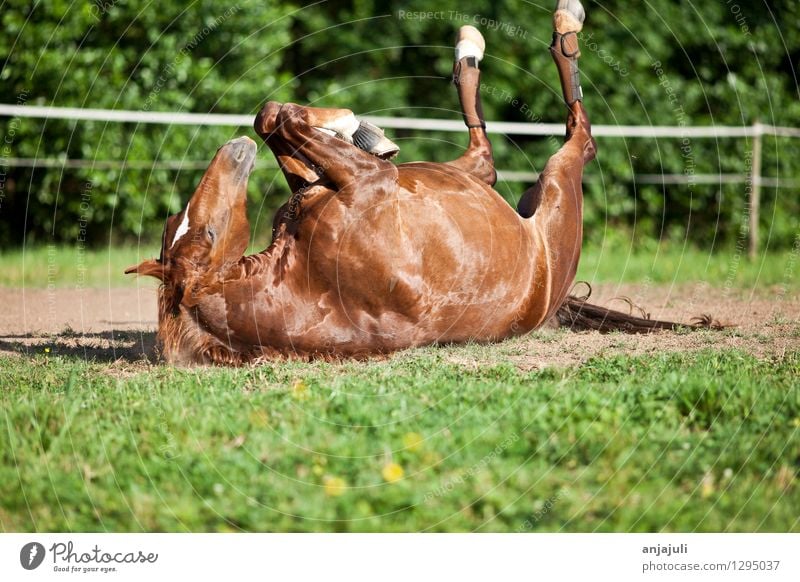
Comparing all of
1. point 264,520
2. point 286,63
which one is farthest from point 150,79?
point 264,520

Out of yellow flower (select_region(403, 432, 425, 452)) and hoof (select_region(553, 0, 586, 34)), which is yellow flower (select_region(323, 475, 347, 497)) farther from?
hoof (select_region(553, 0, 586, 34))

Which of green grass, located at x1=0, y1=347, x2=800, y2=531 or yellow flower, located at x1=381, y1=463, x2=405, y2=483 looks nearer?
green grass, located at x1=0, y1=347, x2=800, y2=531

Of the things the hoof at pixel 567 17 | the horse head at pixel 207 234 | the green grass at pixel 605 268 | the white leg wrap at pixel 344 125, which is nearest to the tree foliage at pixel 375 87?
the green grass at pixel 605 268

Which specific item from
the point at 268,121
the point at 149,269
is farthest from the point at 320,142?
the point at 149,269

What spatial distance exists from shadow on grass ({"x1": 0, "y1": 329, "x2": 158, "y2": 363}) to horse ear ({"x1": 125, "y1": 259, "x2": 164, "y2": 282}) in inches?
30.9

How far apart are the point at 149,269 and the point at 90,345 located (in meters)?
1.67

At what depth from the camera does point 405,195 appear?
439 cm

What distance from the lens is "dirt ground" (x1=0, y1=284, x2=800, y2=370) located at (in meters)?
4.86

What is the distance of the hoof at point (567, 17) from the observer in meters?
5.79

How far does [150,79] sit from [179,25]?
0.78 metres

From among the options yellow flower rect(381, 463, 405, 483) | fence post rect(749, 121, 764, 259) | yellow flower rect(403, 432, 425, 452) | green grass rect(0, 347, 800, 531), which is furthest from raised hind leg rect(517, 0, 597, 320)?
fence post rect(749, 121, 764, 259)

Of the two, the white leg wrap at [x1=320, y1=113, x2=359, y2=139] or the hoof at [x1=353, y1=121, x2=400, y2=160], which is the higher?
the white leg wrap at [x1=320, y1=113, x2=359, y2=139]

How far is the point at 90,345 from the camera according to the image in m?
5.45

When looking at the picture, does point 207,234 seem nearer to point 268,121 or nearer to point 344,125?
point 268,121
